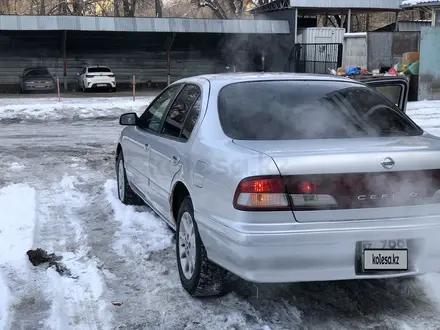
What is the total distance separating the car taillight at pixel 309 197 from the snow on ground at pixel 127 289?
0.82 m

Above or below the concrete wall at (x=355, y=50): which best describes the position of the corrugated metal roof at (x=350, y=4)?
above

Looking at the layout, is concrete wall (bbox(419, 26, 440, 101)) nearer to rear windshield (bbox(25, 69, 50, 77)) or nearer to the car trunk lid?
the car trunk lid

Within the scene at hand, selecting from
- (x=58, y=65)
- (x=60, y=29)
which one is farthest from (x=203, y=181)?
(x=58, y=65)

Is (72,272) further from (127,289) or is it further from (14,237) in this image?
(14,237)

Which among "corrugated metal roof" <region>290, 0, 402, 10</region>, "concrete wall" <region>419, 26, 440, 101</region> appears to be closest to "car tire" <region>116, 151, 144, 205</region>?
"concrete wall" <region>419, 26, 440, 101</region>

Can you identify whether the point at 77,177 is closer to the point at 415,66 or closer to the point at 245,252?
the point at 245,252

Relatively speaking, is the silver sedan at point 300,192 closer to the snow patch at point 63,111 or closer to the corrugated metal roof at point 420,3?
the snow patch at point 63,111

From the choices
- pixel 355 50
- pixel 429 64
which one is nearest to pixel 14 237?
pixel 429 64

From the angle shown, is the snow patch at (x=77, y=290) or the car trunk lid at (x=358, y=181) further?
the snow patch at (x=77, y=290)

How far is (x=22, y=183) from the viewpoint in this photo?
25.6 ft

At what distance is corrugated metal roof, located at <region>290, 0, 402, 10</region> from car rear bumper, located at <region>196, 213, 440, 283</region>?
27996 mm

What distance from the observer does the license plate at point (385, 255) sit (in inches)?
133

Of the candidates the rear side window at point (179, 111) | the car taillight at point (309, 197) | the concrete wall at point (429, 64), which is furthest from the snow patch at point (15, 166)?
the concrete wall at point (429, 64)

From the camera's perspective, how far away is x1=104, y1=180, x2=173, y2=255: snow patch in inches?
203
